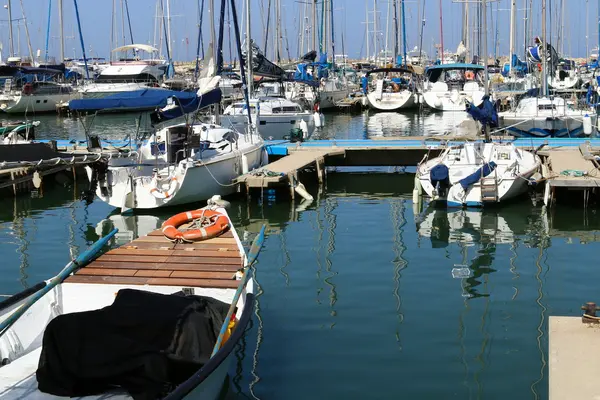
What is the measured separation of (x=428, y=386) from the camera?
8.59 metres

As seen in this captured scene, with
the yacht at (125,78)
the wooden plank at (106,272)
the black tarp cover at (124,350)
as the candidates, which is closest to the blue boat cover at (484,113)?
the wooden plank at (106,272)

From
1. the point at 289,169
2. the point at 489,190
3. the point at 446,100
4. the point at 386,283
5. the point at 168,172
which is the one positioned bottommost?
the point at 386,283

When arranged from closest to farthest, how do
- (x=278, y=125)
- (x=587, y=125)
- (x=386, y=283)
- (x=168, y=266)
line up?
1. (x=168, y=266)
2. (x=386, y=283)
3. (x=587, y=125)
4. (x=278, y=125)

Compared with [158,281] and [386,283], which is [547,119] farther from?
[158,281]

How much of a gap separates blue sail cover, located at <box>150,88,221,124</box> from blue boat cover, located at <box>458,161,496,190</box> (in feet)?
21.5

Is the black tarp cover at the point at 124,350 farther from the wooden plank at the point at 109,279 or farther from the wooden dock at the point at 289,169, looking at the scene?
the wooden dock at the point at 289,169

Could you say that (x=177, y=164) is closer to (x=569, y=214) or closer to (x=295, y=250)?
(x=295, y=250)

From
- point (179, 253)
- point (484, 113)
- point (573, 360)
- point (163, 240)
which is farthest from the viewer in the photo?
point (484, 113)

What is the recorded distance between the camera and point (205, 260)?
10312mm

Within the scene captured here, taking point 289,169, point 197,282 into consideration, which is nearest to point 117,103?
point 289,169

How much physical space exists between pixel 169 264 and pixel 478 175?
9704 millimetres

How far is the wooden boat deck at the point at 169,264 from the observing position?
31.0 ft

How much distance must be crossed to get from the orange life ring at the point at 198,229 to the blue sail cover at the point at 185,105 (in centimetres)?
737

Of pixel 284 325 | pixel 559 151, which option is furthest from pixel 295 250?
pixel 559 151
